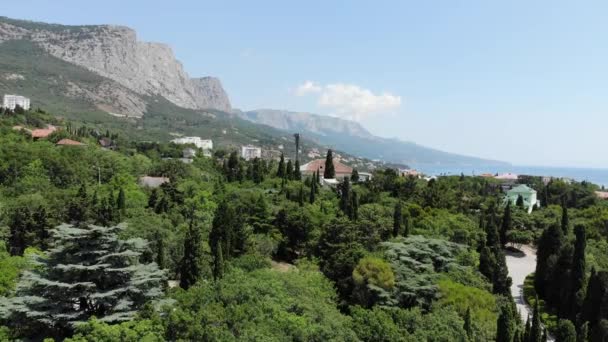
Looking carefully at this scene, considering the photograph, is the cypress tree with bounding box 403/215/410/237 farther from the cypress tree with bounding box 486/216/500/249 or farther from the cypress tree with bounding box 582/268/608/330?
the cypress tree with bounding box 582/268/608/330

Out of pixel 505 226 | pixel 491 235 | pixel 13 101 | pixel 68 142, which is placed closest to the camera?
pixel 491 235

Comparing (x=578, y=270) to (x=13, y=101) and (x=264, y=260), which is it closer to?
(x=264, y=260)

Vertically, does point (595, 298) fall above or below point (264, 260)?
above

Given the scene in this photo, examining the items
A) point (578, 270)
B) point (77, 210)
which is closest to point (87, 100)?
point (77, 210)

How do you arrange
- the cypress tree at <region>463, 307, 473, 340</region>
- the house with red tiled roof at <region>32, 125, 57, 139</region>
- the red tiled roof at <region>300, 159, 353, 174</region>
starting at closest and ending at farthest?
the cypress tree at <region>463, 307, 473, 340</region> → the house with red tiled roof at <region>32, 125, 57, 139</region> → the red tiled roof at <region>300, 159, 353, 174</region>

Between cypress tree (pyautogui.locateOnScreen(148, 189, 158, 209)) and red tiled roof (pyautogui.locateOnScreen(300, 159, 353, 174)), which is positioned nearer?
cypress tree (pyautogui.locateOnScreen(148, 189, 158, 209))

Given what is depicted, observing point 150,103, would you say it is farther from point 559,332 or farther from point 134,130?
point 559,332

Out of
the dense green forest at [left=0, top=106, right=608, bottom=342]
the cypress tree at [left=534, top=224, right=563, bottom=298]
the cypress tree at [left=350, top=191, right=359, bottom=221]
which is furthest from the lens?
the cypress tree at [left=350, top=191, right=359, bottom=221]

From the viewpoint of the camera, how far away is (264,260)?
3081 cm

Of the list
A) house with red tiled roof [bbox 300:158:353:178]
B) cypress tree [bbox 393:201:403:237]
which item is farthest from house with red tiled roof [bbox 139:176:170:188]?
cypress tree [bbox 393:201:403:237]

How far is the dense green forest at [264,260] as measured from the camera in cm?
1786

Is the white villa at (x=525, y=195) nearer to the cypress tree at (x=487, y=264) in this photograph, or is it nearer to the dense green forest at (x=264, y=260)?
the dense green forest at (x=264, y=260)

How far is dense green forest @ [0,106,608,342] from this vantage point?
17.9 m

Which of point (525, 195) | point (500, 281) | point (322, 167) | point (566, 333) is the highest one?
point (525, 195)
